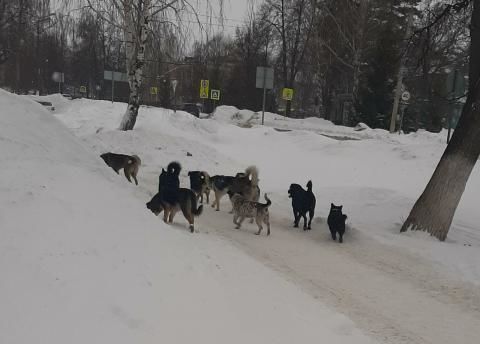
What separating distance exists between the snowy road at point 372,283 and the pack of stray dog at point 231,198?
13.7 inches

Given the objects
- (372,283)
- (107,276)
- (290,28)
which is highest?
(290,28)

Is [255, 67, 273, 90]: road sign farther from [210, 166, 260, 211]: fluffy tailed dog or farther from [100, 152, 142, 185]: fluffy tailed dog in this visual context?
[210, 166, 260, 211]: fluffy tailed dog

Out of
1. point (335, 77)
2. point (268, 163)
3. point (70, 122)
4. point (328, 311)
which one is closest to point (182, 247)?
point (328, 311)

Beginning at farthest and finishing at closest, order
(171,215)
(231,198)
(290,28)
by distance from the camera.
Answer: (290,28) → (231,198) → (171,215)

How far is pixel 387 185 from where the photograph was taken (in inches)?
599

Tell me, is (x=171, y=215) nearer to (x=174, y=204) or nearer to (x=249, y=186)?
(x=174, y=204)

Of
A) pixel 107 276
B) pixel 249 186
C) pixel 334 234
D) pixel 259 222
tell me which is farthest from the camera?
pixel 249 186

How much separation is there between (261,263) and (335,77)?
4608 centimetres

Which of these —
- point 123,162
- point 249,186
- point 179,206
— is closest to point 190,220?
point 179,206

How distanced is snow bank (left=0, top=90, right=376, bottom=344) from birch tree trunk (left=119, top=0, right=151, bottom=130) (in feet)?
39.3

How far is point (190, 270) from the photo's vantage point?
5.24m

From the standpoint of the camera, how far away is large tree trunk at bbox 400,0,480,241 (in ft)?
30.8

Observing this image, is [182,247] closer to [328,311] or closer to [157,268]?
[157,268]

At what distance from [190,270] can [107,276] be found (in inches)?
43.7
